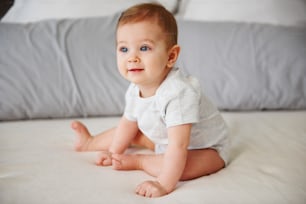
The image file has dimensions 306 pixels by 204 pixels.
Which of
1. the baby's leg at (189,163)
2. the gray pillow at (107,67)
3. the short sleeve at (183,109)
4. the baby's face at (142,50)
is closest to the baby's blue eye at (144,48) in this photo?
the baby's face at (142,50)

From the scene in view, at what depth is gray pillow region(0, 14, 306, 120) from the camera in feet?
4.33

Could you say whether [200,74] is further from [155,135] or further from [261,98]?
[155,135]

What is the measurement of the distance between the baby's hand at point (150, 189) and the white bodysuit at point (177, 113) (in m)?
0.13

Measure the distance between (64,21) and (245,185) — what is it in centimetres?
94

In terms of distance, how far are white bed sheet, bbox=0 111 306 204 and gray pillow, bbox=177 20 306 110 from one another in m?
0.15

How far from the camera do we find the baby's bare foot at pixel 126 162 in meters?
0.93

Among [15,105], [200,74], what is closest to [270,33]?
[200,74]

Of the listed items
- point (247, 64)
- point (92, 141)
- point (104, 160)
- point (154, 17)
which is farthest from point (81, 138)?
point (247, 64)

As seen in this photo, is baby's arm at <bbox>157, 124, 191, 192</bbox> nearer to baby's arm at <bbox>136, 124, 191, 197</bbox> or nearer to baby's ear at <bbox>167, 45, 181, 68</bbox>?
baby's arm at <bbox>136, 124, 191, 197</bbox>

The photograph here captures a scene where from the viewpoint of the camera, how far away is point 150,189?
2.61 feet

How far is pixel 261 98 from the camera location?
1.37 m

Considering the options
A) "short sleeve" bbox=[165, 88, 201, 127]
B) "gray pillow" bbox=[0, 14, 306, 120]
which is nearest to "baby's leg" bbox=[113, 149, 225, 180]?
"short sleeve" bbox=[165, 88, 201, 127]

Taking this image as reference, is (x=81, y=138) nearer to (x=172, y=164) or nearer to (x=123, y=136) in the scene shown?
(x=123, y=136)

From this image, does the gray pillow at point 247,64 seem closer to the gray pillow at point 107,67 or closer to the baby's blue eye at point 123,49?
the gray pillow at point 107,67
